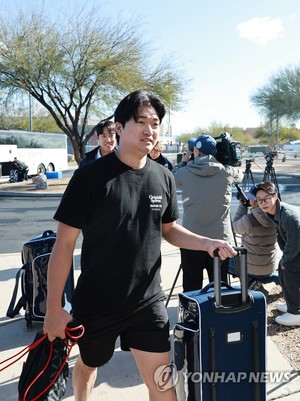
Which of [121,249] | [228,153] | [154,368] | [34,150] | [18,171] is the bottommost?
[154,368]

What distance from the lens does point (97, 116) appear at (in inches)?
917

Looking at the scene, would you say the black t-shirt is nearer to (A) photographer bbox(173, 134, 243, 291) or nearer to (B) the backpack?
(A) photographer bbox(173, 134, 243, 291)

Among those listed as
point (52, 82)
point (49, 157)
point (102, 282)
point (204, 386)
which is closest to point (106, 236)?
point (102, 282)

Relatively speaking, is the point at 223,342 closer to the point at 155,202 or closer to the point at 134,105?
the point at 155,202

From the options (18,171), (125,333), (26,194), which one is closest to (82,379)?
(125,333)

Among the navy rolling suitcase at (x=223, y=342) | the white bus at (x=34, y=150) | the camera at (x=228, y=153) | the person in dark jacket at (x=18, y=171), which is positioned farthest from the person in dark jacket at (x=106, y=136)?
the white bus at (x=34, y=150)

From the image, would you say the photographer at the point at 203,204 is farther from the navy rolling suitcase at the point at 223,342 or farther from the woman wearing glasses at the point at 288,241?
the navy rolling suitcase at the point at 223,342

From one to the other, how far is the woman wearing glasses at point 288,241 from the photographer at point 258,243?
506 mm

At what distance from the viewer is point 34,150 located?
83.4 feet

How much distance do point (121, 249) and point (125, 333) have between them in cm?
44

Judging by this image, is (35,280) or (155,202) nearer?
(155,202)

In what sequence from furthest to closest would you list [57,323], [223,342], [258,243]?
[258,243] < [223,342] < [57,323]

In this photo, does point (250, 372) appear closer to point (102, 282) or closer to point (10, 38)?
point (102, 282)

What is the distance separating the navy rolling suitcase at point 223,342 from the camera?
6.41 feet
